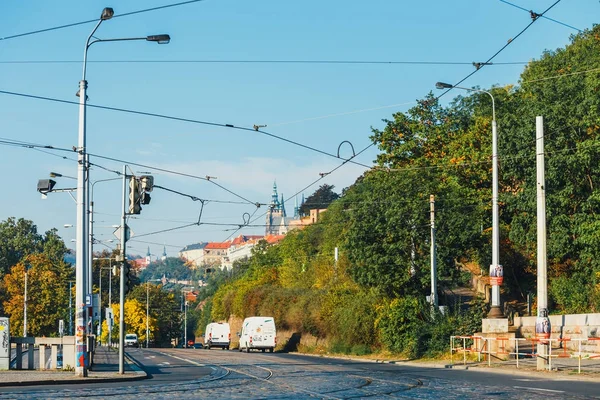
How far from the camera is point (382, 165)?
62.7 m

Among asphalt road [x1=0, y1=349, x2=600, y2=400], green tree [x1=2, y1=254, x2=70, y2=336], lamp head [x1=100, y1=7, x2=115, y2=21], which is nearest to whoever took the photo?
asphalt road [x1=0, y1=349, x2=600, y2=400]

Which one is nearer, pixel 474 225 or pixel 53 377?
pixel 53 377

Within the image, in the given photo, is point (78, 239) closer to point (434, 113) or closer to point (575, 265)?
point (575, 265)

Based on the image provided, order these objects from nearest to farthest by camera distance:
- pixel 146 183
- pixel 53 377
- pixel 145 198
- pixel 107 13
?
pixel 53 377
pixel 107 13
pixel 145 198
pixel 146 183

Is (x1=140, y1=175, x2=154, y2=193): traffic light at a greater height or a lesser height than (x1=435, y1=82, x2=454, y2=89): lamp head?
lesser

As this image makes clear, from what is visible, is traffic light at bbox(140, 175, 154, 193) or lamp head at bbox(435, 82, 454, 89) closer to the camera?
traffic light at bbox(140, 175, 154, 193)

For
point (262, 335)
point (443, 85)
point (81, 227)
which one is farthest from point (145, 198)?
point (262, 335)

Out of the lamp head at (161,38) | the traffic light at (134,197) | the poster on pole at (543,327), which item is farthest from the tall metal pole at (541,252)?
the traffic light at (134,197)

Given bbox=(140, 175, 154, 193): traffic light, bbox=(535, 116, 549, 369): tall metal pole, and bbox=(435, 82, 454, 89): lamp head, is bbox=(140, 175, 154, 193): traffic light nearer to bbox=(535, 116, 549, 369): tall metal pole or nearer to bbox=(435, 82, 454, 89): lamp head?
bbox=(435, 82, 454, 89): lamp head

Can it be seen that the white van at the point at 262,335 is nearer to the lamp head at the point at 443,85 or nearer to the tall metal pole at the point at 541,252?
the lamp head at the point at 443,85

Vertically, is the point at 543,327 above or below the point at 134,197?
below

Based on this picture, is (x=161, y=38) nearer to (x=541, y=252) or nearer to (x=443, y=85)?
(x=443, y=85)

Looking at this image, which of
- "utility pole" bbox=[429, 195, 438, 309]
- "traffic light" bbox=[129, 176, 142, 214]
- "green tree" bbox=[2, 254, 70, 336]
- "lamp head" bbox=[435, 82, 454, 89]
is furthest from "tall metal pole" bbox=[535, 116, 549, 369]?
"green tree" bbox=[2, 254, 70, 336]

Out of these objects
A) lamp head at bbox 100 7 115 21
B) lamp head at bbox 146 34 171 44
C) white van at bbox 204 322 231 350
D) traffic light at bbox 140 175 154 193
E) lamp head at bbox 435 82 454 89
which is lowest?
white van at bbox 204 322 231 350
